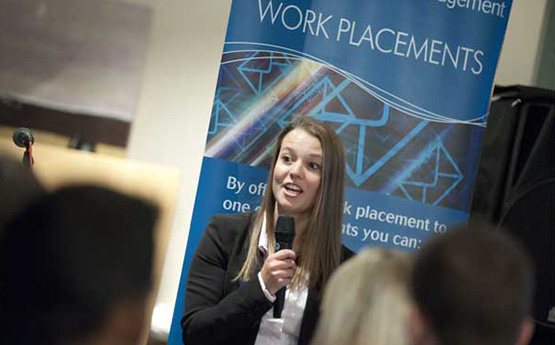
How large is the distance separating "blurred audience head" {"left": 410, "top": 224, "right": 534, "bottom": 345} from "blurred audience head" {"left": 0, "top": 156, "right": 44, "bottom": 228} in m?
0.58

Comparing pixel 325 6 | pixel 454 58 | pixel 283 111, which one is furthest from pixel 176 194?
pixel 454 58

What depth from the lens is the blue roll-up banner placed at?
13.1 feet

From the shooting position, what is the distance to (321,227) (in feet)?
10.3

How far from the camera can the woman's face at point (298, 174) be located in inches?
125

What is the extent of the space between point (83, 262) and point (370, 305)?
523 millimetres

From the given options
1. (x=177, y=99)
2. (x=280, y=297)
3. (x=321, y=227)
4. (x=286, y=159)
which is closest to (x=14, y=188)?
(x=280, y=297)

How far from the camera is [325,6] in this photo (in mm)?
4129

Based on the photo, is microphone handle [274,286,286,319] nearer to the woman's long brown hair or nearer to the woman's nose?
the woman's long brown hair

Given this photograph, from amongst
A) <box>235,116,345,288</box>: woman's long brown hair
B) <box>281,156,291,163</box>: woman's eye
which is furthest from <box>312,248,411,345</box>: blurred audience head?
<box>281,156,291,163</box>: woman's eye

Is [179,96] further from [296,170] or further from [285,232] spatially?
[285,232]

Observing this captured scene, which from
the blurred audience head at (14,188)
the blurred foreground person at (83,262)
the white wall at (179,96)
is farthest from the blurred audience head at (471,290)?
the white wall at (179,96)

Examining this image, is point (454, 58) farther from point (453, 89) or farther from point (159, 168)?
point (159, 168)

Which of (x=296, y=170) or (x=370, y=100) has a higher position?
(x=370, y=100)

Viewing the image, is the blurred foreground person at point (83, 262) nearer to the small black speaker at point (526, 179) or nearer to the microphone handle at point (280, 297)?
the microphone handle at point (280, 297)
